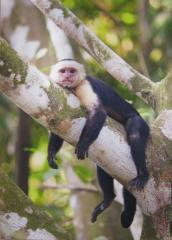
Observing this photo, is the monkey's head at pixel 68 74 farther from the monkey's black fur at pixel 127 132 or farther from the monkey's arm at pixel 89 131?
the monkey's arm at pixel 89 131

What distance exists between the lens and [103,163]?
2.48 meters

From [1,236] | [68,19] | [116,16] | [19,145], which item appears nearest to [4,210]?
[1,236]

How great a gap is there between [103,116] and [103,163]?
30 centimetres

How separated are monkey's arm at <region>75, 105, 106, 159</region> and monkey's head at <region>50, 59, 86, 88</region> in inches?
18.2

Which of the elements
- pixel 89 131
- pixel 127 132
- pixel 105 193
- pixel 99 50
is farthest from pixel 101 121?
pixel 105 193

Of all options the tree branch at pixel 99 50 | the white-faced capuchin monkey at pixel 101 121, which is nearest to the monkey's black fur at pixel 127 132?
the white-faced capuchin monkey at pixel 101 121

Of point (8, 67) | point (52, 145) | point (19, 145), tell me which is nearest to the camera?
point (8, 67)

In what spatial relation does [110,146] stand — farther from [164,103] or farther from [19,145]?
[19,145]

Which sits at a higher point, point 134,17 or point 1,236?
point 1,236

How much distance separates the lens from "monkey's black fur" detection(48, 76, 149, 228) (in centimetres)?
249

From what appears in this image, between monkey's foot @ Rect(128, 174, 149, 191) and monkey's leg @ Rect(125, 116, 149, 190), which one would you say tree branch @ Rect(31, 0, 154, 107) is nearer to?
monkey's leg @ Rect(125, 116, 149, 190)

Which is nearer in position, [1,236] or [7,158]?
[1,236]

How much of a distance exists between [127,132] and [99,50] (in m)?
0.69

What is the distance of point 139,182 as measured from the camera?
8.33 ft
